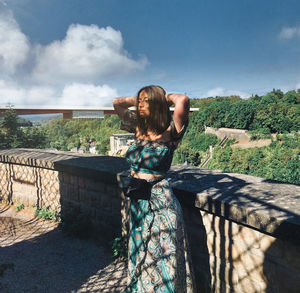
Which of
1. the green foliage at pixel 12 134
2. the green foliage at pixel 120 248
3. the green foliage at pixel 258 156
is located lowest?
the green foliage at pixel 258 156

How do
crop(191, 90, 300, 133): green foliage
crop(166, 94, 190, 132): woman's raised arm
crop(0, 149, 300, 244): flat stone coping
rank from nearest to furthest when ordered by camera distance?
crop(0, 149, 300, 244): flat stone coping < crop(166, 94, 190, 132): woman's raised arm < crop(191, 90, 300, 133): green foliage

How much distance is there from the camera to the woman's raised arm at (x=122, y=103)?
2113 millimetres

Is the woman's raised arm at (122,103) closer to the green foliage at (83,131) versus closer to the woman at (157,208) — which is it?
the woman at (157,208)

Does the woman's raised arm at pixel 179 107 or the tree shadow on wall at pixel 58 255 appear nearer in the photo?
the woman's raised arm at pixel 179 107

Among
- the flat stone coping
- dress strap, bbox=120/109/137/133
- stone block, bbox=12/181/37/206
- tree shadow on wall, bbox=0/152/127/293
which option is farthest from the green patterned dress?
stone block, bbox=12/181/37/206

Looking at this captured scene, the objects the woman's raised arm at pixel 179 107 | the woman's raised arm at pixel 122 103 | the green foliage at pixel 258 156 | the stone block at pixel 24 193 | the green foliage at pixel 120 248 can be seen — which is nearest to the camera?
the woman's raised arm at pixel 179 107

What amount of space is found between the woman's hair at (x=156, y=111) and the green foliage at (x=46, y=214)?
3.21 m

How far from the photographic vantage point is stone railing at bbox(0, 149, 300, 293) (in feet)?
5.35

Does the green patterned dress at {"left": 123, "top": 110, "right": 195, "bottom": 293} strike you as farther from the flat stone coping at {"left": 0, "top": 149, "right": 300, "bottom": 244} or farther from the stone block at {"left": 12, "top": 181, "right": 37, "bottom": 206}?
the stone block at {"left": 12, "top": 181, "right": 37, "bottom": 206}

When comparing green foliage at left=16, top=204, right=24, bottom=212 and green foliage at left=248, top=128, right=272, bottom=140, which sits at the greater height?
green foliage at left=248, top=128, right=272, bottom=140

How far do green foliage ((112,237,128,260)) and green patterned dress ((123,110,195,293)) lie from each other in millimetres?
1253

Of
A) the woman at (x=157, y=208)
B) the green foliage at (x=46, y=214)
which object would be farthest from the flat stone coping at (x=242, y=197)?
the green foliage at (x=46, y=214)

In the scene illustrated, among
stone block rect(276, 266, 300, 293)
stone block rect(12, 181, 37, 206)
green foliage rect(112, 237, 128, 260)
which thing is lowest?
green foliage rect(112, 237, 128, 260)

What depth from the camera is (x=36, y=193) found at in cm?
458
